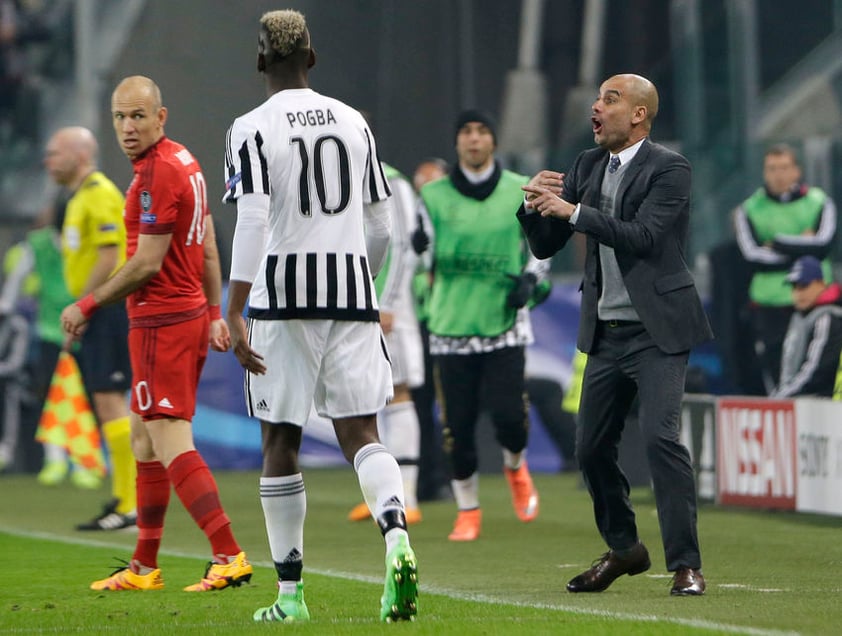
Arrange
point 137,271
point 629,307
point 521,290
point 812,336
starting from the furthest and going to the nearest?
point 812,336
point 521,290
point 137,271
point 629,307

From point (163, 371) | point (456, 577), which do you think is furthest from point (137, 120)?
point (456, 577)

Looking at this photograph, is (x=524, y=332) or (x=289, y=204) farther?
(x=524, y=332)

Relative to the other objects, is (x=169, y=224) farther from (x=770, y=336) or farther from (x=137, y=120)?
(x=770, y=336)

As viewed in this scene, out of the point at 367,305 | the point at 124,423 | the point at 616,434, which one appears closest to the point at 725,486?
the point at 124,423

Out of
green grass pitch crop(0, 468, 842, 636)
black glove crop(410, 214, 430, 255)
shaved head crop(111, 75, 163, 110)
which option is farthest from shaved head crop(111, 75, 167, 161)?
black glove crop(410, 214, 430, 255)

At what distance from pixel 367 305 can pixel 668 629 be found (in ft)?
4.93

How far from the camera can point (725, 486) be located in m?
12.2

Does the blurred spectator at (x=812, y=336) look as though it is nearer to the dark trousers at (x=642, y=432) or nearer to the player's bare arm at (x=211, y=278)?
the dark trousers at (x=642, y=432)

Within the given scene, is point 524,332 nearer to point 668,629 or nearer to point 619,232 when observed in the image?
point 619,232

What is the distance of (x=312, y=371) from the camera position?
6.66 metres

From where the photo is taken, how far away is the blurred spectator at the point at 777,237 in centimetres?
1490

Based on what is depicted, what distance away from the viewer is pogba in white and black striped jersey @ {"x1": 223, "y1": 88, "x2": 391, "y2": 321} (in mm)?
6617

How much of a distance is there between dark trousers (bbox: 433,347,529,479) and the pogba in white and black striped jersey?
3824 millimetres

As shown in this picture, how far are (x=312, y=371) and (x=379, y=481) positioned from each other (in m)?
0.45
